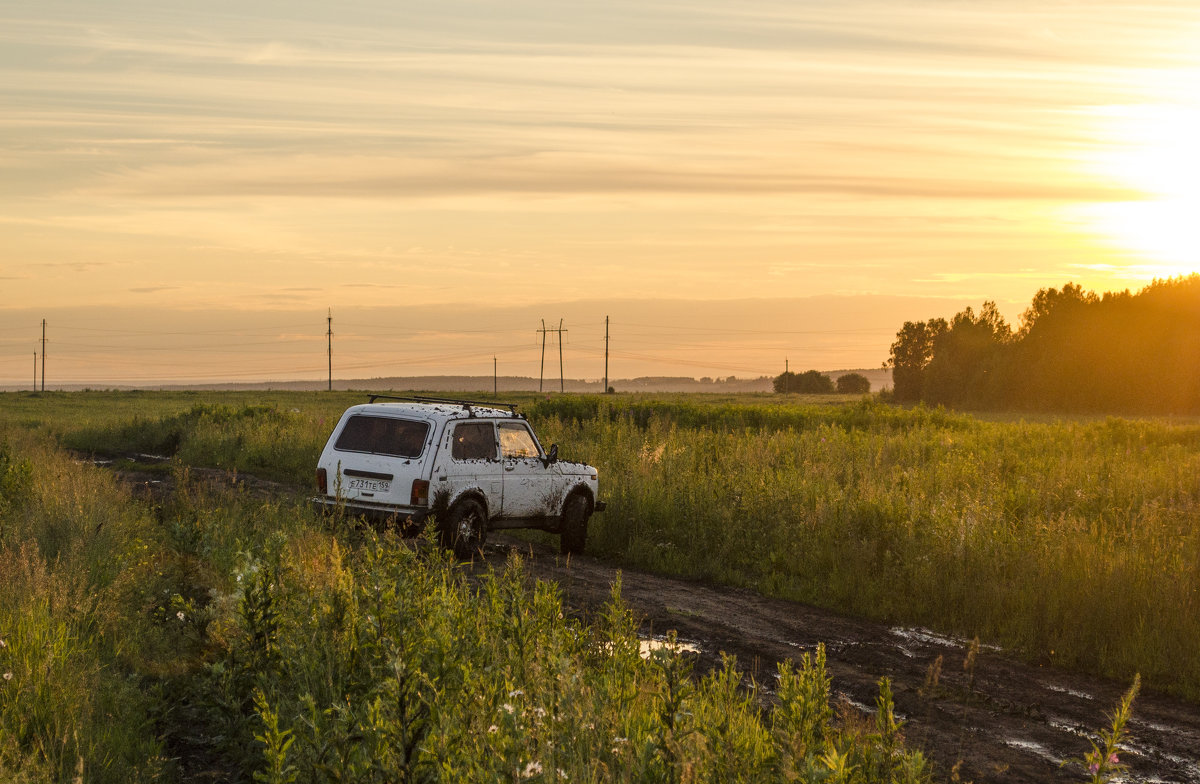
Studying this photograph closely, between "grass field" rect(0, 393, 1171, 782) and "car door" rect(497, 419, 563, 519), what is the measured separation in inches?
54.8

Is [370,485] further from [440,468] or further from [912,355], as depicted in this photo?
[912,355]

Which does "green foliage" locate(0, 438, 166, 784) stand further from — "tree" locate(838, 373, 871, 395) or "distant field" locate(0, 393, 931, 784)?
"tree" locate(838, 373, 871, 395)

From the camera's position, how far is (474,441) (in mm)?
13438

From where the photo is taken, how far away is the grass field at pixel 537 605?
489 centimetres

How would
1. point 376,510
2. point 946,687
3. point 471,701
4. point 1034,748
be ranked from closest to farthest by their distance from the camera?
point 471,701 → point 1034,748 → point 946,687 → point 376,510

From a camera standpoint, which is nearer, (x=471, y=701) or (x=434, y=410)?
(x=471, y=701)

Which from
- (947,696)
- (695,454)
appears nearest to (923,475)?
(695,454)

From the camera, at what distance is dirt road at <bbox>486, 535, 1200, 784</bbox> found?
6.71 m

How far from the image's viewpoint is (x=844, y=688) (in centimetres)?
809

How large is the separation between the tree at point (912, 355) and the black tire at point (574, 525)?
8095 centimetres

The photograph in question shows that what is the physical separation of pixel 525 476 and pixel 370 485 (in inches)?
90.5

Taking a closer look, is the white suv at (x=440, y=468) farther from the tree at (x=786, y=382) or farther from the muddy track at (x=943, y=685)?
the tree at (x=786, y=382)

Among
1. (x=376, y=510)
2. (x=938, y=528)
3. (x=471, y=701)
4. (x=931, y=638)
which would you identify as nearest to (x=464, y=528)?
(x=376, y=510)

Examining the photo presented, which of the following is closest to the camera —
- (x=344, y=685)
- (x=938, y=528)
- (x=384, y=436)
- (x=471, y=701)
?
(x=471, y=701)
